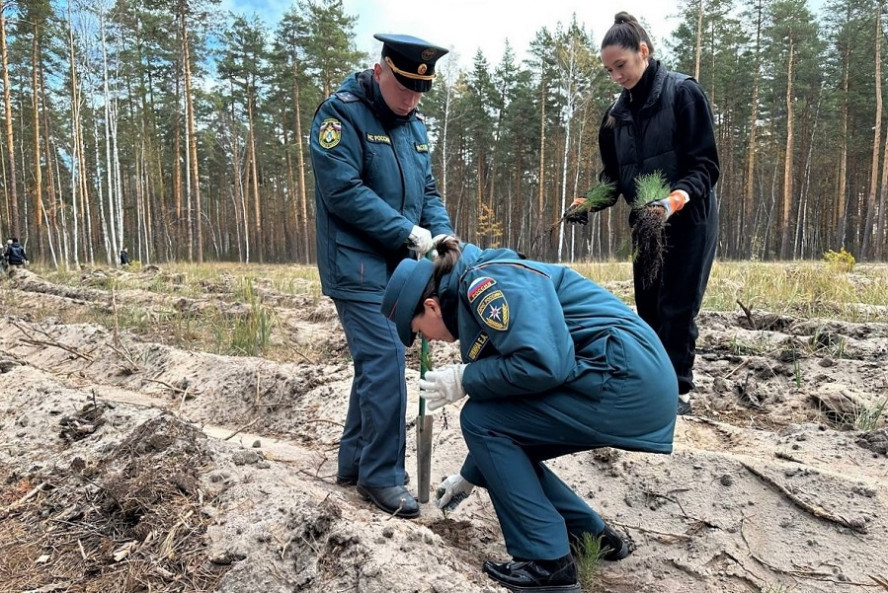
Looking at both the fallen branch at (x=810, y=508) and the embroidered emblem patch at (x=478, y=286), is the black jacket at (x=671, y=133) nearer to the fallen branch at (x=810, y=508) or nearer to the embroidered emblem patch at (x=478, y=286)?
the fallen branch at (x=810, y=508)

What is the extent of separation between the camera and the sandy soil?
6.06 feet

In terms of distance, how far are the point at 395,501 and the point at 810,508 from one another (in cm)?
172

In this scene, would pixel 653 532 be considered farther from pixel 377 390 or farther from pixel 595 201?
pixel 595 201

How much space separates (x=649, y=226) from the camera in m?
2.69

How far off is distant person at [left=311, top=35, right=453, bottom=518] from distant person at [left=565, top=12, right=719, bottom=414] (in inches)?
40.4

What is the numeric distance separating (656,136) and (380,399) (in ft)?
6.28

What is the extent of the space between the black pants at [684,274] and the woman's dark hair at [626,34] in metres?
0.82

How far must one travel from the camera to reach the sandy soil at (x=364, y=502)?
6.06 ft

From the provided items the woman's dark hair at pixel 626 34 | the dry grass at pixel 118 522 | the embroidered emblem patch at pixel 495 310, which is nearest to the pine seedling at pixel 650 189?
the woman's dark hair at pixel 626 34

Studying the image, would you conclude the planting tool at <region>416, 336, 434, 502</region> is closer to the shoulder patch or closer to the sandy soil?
the sandy soil

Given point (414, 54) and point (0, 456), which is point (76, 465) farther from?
point (414, 54)

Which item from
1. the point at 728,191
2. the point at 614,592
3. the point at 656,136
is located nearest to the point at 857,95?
the point at 728,191

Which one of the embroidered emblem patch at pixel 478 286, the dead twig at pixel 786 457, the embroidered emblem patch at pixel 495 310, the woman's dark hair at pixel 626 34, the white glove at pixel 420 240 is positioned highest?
the woman's dark hair at pixel 626 34

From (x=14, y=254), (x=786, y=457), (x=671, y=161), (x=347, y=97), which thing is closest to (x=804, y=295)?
(x=786, y=457)
